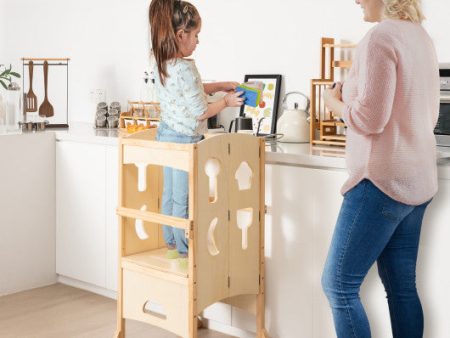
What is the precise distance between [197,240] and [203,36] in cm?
134

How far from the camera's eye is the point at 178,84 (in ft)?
8.46

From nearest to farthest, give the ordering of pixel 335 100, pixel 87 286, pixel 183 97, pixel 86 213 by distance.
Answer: pixel 335 100 < pixel 183 97 < pixel 86 213 < pixel 87 286

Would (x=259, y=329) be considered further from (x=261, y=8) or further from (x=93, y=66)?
(x=93, y=66)

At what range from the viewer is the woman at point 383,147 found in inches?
78.1

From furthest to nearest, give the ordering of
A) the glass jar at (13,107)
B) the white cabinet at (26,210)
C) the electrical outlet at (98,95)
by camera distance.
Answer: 1. the electrical outlet at (98,95)
2. the glass jar at (13,107)
3. the white cabinet at (26,210)

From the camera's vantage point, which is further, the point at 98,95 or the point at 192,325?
the point at 98,95

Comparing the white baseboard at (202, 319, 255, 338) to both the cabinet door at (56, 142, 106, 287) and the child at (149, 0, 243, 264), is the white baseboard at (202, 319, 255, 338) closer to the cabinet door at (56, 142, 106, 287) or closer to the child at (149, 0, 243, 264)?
the child at (149, 0, 243, 264)

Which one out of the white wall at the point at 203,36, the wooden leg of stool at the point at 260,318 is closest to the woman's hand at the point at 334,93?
the white wall at the point at 203,36

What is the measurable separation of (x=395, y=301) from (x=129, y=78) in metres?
2.08

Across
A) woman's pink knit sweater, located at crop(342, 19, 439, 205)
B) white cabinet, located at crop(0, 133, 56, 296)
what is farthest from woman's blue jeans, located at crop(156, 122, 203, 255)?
white cabinet, located at crop(0, 133, 56, 296)

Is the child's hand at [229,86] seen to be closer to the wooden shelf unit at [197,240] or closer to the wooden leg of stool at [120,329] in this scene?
the wooden shelf unit at [197,240]

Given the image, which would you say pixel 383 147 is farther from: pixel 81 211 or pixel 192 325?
pixel 81 211

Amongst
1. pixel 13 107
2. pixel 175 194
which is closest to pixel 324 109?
pixel 175 194

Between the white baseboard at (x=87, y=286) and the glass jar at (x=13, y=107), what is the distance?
2.46ft
